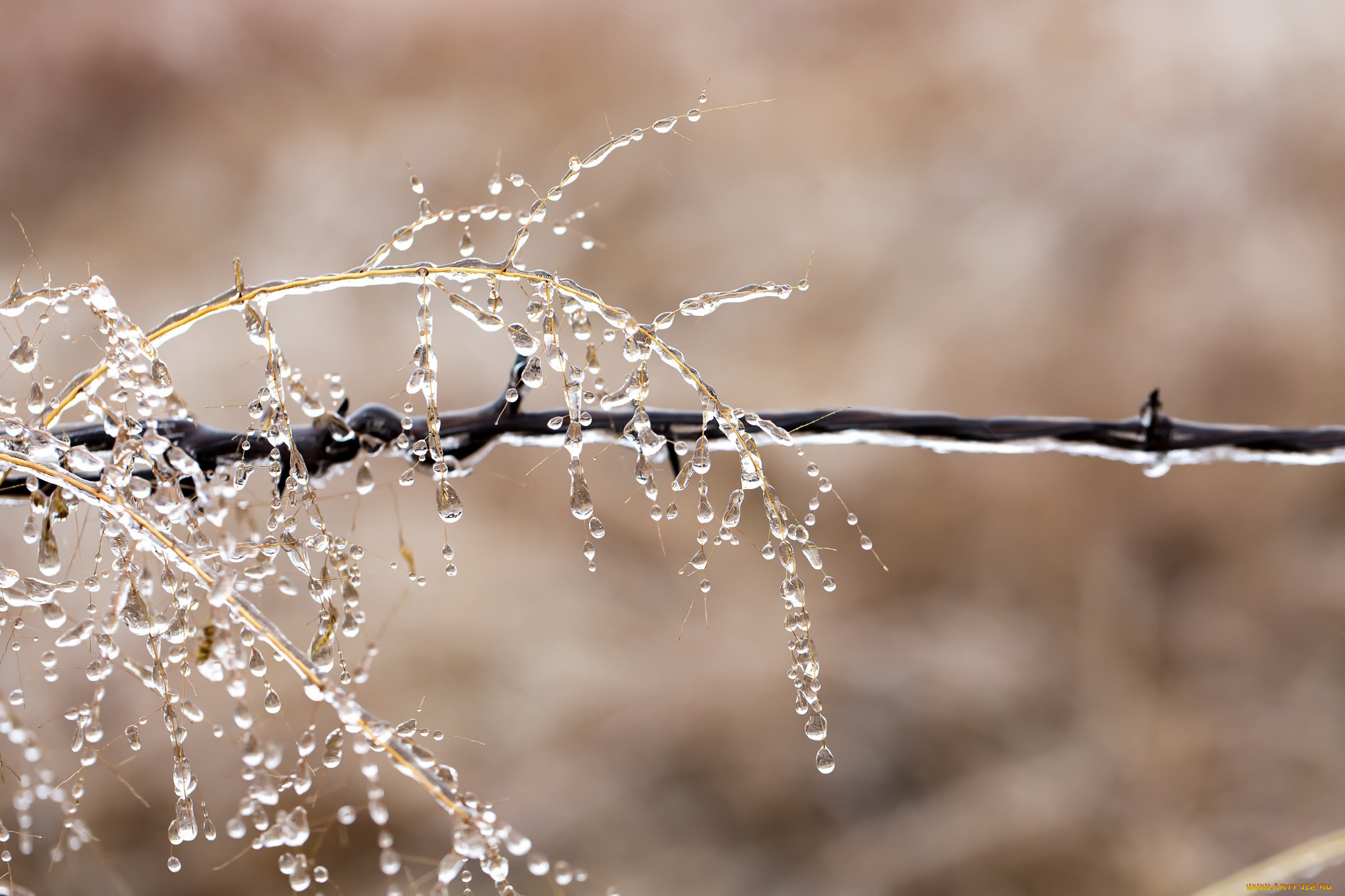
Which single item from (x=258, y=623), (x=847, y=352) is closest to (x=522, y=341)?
(x=258, y=623)

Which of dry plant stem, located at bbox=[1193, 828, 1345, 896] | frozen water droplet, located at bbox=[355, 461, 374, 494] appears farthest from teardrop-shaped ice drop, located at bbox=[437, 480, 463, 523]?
dry plant stem, located at bbox=[1193, 828, 1345, 896]

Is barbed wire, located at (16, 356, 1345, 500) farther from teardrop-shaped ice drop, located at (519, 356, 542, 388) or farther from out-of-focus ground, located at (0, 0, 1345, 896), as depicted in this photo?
out-of-focus ground, located at (0, 0, 1345, 896)

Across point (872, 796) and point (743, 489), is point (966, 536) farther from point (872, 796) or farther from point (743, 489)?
point (743, 489)

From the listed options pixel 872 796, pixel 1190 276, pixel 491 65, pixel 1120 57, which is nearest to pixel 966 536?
pixel 872 796

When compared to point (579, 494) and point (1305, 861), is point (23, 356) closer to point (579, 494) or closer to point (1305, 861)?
point (579, 494)

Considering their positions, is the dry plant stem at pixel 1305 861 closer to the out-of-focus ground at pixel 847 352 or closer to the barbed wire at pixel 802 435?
the barbed wire at pixel 802 435

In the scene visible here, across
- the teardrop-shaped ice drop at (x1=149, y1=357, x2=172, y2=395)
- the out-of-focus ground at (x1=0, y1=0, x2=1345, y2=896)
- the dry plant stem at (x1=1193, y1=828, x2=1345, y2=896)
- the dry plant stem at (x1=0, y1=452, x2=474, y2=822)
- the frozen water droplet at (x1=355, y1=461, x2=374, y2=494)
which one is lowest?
the dry plant stem at (x1=1193, y1=828, x2=1345, y2=896)

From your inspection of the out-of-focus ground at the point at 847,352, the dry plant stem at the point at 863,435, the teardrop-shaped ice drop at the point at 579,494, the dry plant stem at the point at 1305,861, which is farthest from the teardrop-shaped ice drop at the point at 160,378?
the out-of-focus ground at the point at 847,352
